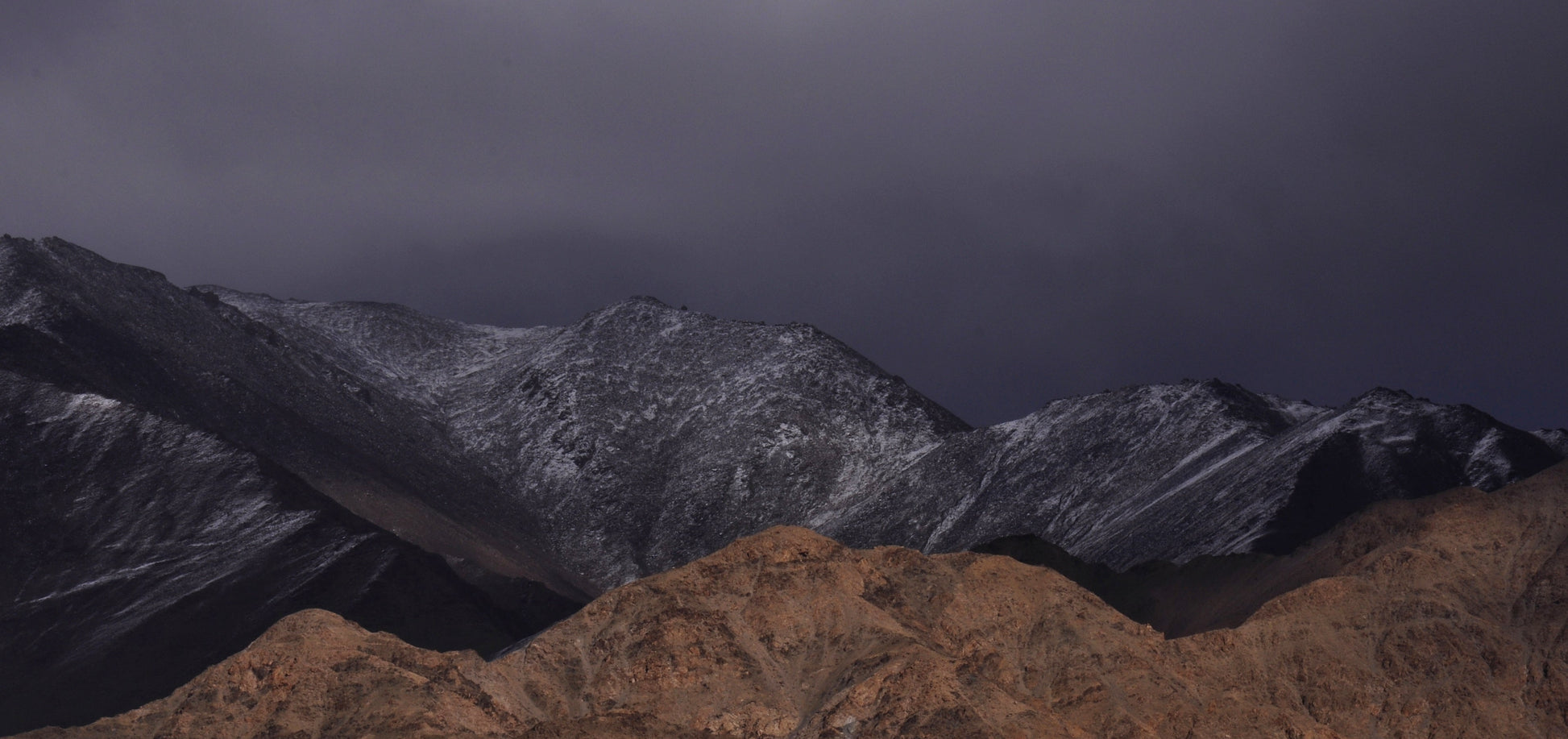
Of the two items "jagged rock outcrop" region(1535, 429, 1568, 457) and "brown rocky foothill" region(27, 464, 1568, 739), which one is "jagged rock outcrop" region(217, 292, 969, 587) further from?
"brown rocky foothill" region(27, 464, 1568, 739)

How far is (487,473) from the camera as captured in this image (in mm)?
179125

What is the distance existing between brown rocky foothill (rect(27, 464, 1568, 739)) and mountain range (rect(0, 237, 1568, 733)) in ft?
97.3

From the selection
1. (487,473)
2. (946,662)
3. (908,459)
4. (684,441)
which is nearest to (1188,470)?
(908,459)

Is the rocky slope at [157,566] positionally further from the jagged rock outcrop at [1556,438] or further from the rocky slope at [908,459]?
the jagged rock outcrop at [1556,438]

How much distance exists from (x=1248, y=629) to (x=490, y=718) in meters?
34.1

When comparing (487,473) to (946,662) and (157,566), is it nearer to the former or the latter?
(157,566)

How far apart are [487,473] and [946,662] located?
123295 mm

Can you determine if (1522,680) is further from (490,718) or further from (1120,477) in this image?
(1120,477)

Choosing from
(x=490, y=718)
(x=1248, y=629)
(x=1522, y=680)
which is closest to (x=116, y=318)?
(x=490, y=718)

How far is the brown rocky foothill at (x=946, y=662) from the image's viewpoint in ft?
199

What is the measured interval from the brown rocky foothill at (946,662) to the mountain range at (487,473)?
2967cm

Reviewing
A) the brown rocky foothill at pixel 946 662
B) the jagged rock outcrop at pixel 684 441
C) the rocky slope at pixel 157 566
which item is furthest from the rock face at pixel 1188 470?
the rocky slope at pixel 157 566

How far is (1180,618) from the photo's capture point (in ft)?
314

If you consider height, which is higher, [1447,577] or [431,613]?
[1447,577]
